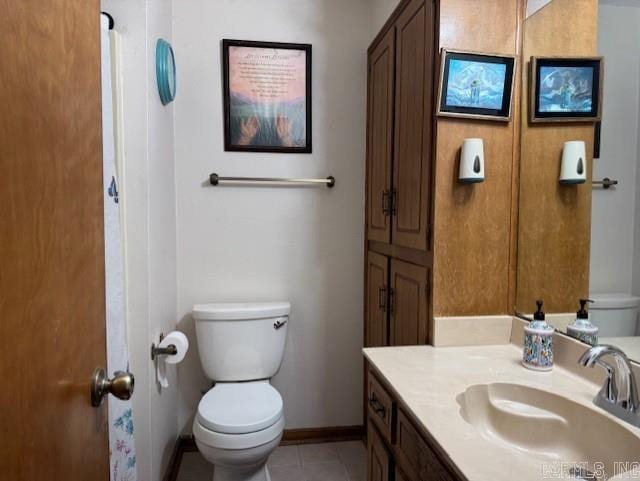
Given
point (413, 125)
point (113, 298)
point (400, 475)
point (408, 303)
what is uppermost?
point (413, 125)

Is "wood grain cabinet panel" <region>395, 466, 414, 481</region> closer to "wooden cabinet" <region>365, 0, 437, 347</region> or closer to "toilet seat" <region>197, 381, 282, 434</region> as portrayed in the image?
"wooden cabinet" <region>365, 0, 437, 347</region>

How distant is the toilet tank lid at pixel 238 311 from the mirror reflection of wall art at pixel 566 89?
4.48ft

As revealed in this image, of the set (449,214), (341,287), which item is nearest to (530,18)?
(449,214)

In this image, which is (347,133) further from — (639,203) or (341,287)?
(639,203)

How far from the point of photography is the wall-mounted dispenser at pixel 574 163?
117cm

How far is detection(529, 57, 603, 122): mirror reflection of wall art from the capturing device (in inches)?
44.2

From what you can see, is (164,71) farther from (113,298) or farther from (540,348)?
(540,348)

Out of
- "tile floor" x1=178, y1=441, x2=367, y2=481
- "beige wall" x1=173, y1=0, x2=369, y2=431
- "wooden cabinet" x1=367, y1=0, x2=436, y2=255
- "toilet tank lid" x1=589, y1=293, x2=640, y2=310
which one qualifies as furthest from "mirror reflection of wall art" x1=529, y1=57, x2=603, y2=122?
"tile floor" x1=178, y1=441, x2=367, y2=481

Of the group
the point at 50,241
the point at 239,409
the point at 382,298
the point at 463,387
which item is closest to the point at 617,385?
the point at 463,387

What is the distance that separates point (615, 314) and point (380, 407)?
2.31 feet

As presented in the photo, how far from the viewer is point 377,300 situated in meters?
1.90

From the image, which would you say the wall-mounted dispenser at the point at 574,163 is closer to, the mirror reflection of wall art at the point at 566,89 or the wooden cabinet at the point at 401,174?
the mirror reflection of wall art at the point at 566,89

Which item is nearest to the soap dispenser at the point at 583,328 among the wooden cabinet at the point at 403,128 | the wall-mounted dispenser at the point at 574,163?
the wall-mounted dispenser at the point at 574,163

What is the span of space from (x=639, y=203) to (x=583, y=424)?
1.88 ft
